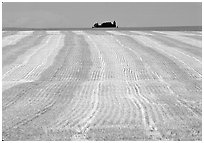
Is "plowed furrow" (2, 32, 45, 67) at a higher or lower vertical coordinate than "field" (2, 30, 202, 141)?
higher

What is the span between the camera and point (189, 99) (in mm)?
9102

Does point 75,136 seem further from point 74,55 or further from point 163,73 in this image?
point 74,55

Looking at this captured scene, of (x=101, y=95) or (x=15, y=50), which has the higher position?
(x=15, y=50)

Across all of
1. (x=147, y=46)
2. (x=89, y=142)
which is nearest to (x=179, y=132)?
(x=89, y=142)

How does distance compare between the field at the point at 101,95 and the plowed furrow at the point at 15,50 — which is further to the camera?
the plowed furrow at the point at 15,50

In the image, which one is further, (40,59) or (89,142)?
(40,59)

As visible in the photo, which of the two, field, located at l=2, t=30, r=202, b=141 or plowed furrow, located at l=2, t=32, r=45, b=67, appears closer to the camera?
field, located at l=2, t=30, r=202, b=141

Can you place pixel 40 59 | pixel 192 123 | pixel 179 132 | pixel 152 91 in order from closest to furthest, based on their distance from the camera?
pixel 179 132, pixel 192 123, pixel 152 91, pixel 40 59

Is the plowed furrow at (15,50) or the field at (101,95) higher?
the plowed furrow at (15,50)

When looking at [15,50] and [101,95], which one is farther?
[15,50]

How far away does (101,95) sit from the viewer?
30.8ft

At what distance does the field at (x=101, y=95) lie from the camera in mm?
6730

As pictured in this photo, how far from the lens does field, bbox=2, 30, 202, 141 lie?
6730 mm

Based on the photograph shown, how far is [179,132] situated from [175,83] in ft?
14.6
